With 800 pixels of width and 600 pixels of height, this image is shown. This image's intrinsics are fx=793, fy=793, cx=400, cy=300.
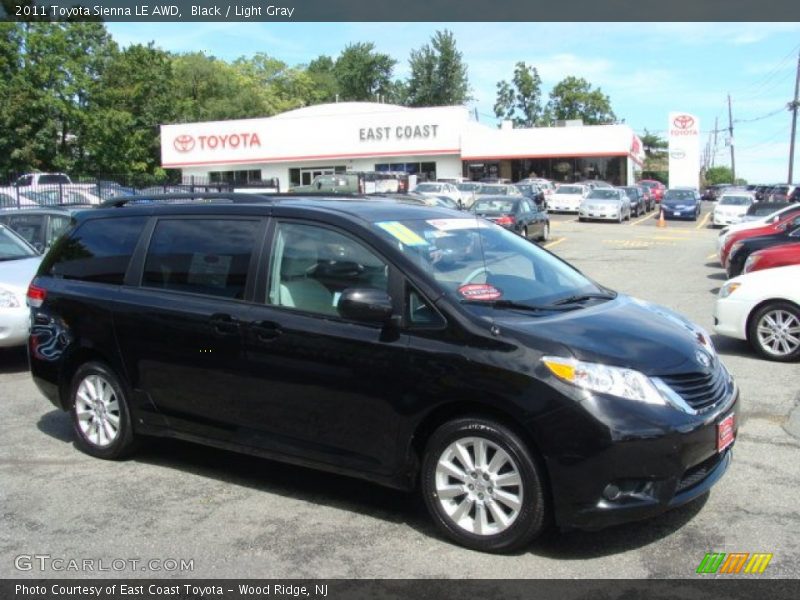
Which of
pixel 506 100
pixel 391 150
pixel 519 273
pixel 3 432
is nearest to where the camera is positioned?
pixel 519 273

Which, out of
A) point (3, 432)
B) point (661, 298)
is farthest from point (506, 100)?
point (3, 432)

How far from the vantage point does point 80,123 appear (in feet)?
170

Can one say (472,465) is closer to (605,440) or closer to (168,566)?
(605,440)

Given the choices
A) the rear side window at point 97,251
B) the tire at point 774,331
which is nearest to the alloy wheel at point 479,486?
the rear side window at point 97,251

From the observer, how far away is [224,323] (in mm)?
4910

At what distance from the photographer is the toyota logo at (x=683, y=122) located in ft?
224

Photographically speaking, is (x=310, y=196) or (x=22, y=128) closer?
(x=310, y=196)

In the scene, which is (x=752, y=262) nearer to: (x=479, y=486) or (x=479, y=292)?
(x=479, y=292)

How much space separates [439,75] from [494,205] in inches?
2666

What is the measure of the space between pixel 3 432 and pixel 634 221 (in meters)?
34.3

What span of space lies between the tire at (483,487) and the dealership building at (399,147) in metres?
42.1

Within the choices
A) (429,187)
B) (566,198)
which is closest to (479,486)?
(429,187)

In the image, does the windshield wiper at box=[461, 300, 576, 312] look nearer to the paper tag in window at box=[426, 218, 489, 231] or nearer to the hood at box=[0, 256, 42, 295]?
the paper tag in window at box=[426, 218, 489, 231]

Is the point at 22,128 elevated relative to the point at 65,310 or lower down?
elevated
